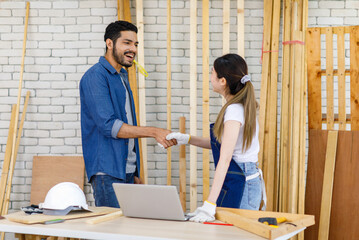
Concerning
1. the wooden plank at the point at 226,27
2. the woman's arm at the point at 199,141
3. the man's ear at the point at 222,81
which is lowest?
the woman's arm at the point at 199,141

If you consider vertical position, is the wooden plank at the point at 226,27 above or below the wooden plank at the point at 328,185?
above

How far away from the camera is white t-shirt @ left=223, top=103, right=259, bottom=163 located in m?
2.35

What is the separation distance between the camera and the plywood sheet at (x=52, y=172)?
14.0 feet

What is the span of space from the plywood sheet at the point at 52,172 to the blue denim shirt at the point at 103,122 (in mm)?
1507

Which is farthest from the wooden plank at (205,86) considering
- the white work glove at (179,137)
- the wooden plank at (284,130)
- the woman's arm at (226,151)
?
the woman's arm at (226,151)

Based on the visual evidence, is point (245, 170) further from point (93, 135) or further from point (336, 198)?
point (336, 198)

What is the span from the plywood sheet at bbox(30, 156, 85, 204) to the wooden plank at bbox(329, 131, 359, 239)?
7.13 ft

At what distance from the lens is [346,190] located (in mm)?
3547

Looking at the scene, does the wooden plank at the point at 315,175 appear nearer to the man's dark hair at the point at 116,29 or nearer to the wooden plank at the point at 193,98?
the wooden plank at the point at 193,98

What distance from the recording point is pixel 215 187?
222cm

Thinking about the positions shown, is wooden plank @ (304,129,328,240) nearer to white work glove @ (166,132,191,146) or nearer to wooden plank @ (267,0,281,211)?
wooden plank @ (267,0,281,211)

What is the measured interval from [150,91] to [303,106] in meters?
1.39

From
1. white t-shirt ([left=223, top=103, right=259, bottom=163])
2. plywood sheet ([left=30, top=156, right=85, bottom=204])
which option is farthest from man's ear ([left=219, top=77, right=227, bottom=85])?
plywood sheet ([left=30, top=156, right=85, bottom=204])

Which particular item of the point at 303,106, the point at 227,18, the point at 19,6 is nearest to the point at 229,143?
the point at 303,106
